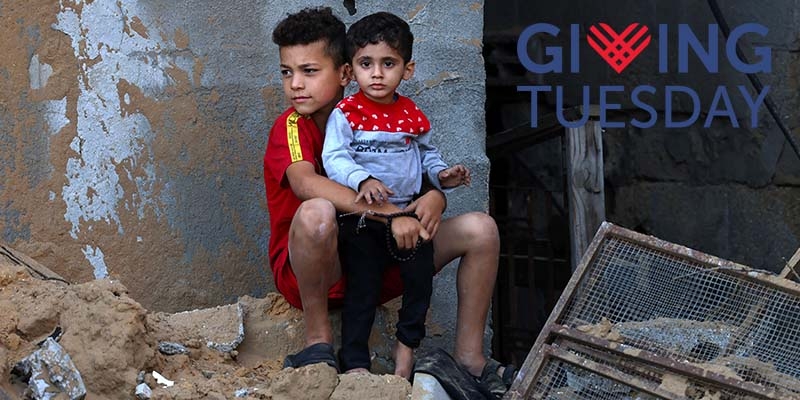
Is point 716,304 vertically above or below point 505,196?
above

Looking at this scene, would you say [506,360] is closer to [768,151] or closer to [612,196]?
[612,196]

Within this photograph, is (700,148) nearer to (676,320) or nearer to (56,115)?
(676,320)

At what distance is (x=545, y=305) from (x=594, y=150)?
4.18 ft

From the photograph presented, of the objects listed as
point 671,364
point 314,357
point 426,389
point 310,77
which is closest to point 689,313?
point 671,364

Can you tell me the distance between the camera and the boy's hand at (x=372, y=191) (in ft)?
10.1

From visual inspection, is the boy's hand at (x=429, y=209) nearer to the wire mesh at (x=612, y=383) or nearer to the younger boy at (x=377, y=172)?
the younger boy at (x=377, y=172)

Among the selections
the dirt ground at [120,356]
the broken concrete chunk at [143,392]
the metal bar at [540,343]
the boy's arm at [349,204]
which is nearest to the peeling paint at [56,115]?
the dirt ground at [120,356]

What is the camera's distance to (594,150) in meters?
5.75

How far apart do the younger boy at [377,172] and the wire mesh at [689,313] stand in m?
0.46

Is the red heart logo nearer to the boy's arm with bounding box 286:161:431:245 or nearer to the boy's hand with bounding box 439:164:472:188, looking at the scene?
the boy's hand with bounding box 439:164:472:188

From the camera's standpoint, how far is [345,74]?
345cm

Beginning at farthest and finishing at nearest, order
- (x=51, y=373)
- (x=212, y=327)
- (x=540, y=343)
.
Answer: (x=212, y=327)
(x=540, y=343)
(x=51, y=373)

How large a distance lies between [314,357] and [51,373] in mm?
722

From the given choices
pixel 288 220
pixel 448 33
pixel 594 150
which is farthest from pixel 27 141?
pixel 594 150
